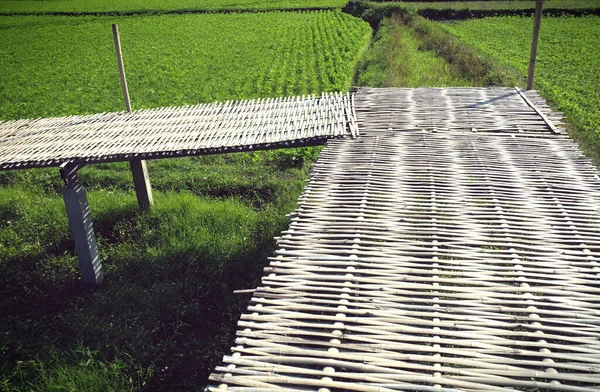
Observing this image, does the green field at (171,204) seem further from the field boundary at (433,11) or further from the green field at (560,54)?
the field boundary at (433,11)

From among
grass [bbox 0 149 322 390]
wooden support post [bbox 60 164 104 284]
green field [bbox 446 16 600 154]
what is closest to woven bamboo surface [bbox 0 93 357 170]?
wooden support post [bbox 60 164 104 284]

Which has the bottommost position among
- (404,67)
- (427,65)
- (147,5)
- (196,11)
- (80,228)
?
(80,228)

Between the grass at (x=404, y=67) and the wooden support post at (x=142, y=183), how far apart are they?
6.11 m

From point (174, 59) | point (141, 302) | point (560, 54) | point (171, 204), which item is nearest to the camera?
point (141, 302)

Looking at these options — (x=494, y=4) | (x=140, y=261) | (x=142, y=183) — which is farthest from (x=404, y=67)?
(x=494, y=4)

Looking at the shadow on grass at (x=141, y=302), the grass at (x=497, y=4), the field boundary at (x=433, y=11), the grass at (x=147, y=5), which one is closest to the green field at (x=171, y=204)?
the shadow on grass at (x=141, y=302)

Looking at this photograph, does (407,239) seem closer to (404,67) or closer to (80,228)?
(80,228)

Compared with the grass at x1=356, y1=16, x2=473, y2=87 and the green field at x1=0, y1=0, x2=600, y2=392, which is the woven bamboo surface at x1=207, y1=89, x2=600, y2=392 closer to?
the green field at x1=0, y1=0, x2=600, y2=392

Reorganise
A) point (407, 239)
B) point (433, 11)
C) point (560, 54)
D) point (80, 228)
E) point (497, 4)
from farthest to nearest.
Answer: point (497, 4), point (433, 11), point (560, 54), point (80, 228), point (407, 239)

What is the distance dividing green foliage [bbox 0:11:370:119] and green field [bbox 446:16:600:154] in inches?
189

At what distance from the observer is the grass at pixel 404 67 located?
11.5 metres

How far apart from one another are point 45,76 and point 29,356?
1403 centimetres

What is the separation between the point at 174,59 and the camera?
57.9 feet

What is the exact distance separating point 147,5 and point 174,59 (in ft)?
62.5
